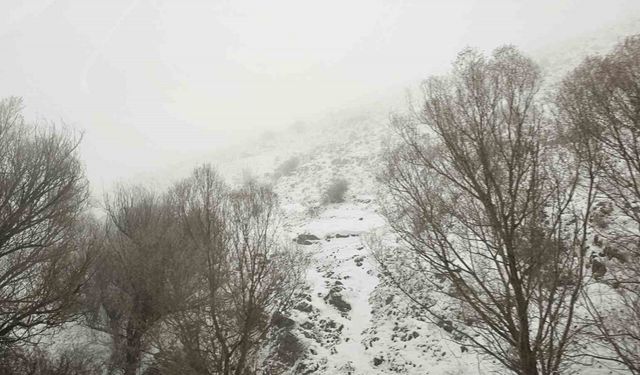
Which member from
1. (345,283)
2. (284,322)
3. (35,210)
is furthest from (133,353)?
(345,283)

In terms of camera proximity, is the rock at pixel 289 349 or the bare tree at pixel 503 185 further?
the rock at pixel 289 349

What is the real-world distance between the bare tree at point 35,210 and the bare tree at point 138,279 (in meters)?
1.99

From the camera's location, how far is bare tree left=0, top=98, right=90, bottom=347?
8.09 m

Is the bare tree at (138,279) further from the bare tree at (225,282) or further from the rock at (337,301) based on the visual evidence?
the rock at (337,301)

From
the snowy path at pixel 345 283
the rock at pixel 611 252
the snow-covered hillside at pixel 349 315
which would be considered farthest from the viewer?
the snowy path at pixel 345 283

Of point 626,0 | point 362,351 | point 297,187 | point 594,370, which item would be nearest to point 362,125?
point 297,187

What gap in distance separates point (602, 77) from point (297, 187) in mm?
24775

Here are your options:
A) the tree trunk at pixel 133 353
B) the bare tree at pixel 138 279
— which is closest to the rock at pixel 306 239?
the bare tree at pixel 138 279

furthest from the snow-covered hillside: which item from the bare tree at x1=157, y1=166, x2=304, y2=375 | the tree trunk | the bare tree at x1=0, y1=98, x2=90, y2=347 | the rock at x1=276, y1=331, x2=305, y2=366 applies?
the bare tree at x1=0, y1=98, x2=90, y2=347

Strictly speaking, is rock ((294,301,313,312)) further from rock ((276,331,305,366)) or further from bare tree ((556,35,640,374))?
bare tree ((556,35,640,374))

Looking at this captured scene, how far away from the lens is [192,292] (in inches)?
357

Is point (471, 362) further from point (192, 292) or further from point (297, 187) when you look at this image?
point (297, 187)

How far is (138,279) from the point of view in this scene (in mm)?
11117

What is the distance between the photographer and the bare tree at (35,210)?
8.09 m
